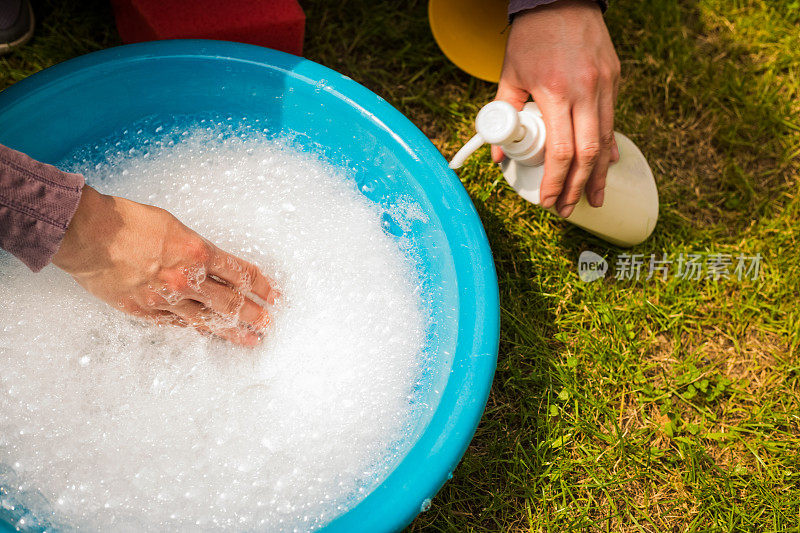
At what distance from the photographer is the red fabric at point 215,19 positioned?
Result: 1187mm

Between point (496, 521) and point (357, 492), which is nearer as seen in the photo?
point (357, 492)

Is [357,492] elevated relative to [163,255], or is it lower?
lower

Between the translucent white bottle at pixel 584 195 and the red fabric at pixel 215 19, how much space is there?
51 cm

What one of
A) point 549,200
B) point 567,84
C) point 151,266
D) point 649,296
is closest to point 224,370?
point 151,266

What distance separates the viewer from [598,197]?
3.37ft

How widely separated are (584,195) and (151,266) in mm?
681

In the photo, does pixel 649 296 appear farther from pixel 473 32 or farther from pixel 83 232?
pixel 83 232

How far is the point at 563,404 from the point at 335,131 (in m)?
0.65

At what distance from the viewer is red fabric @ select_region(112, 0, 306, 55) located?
1.19 m

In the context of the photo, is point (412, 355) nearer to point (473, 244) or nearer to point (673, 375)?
point (473, 244)

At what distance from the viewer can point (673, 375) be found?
1.24m

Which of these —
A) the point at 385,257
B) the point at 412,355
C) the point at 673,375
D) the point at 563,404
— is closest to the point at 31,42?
the point at 385,257

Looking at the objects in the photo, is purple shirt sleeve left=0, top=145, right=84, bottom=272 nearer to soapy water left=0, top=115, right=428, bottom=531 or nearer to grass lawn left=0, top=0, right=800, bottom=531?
soapy water left=0, top=115, right=428, bottom=531

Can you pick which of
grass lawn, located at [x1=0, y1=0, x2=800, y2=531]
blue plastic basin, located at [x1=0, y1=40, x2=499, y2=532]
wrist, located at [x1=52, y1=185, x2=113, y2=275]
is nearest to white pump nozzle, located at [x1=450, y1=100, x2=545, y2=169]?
blue plastic basin, located at [x1=0, y1=40, x2=499, y2=532]
